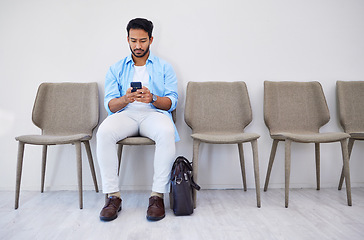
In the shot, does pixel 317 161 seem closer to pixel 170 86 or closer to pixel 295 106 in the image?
pixel 295 106

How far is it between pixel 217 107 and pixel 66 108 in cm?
120

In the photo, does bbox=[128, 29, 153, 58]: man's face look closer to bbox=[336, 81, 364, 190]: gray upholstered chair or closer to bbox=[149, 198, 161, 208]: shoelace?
bbox=[149, 198, 161, 208]: shoelace

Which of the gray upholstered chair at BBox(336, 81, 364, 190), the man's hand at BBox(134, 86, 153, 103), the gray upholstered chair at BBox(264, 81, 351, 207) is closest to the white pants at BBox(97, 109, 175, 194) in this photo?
the man's hand at BBox(134, 86, 153, 103)

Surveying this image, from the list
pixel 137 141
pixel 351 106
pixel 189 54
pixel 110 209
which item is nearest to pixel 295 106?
pixel 351 106

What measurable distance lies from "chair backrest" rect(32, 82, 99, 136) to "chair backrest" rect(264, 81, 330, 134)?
138 centimetres

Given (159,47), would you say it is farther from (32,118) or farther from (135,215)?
(135,215)

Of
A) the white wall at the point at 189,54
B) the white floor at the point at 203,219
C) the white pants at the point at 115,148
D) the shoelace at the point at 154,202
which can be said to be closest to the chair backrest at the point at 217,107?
the white wall at the point at 189,54

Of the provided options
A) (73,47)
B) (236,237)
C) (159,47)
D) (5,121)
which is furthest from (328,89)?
(5,121)

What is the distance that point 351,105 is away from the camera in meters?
2.37

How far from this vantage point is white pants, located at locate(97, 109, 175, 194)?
176 cm

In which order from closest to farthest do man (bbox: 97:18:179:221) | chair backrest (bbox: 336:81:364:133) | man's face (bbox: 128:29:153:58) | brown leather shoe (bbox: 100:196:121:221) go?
brown leather shoe (bbox: 100:196:121:221) < man (bbox: 97:18:179:221) < man's face (bbox: 128:29:153:58) < chair backrest (bbox: 336:81:364:133)

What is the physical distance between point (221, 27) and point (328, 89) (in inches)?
41.9

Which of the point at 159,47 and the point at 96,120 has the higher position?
the point at 159,47

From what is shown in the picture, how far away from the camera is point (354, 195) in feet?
7.18
